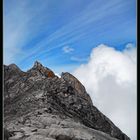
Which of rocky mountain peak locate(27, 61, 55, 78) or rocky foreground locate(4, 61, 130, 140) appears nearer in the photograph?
rocky foreground locate(4, 61, 130, 140)

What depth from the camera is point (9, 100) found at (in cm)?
1336

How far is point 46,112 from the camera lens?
36.6ft

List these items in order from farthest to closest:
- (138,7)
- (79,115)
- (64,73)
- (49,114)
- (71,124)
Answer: (64,73), (79,115), (49,114), (71,124), (138,7)

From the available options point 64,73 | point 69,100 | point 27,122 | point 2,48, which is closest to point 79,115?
point 69,100

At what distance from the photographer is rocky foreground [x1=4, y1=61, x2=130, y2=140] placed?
952cm

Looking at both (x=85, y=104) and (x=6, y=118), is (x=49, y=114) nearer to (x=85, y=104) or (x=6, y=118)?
→ (x=6, y=118)

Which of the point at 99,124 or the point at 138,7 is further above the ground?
the point at 138,7

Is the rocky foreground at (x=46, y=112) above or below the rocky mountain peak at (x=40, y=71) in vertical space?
below

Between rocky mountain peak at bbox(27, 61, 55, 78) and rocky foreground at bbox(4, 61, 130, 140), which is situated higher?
rocky mountain peak at bbox(27, 61, 55, 78)

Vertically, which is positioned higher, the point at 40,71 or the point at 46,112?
the point at 40,71

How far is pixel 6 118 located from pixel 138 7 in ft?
28.5

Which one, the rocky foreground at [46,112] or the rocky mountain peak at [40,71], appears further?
the rocky mountain peak at [40,71]

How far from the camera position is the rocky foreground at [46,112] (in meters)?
9.52

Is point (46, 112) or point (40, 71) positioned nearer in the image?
point (46, 112)
